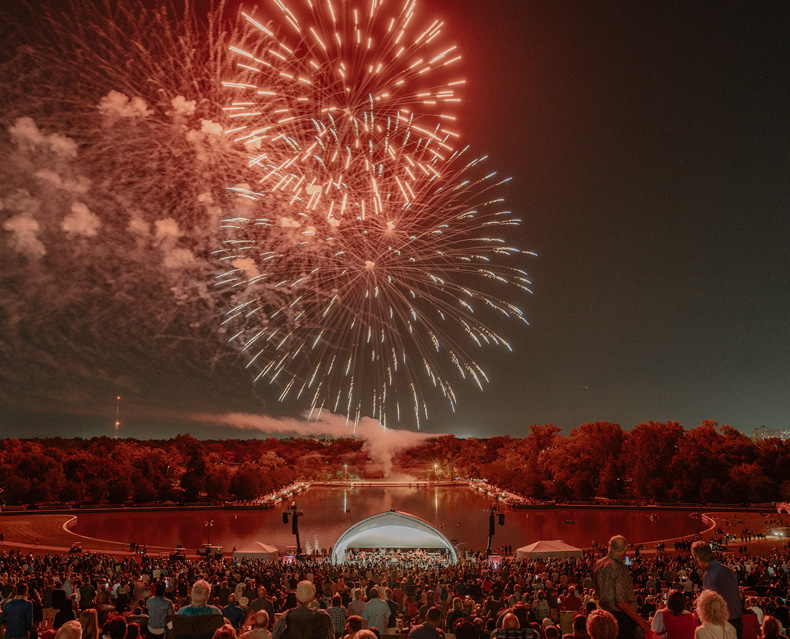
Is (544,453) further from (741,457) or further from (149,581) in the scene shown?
(149,581)

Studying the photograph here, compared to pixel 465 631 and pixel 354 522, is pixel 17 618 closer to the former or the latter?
pixel 465 631

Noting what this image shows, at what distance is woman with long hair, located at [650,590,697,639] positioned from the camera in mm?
4641

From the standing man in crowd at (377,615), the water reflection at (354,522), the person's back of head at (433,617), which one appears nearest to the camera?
the person's back of head at (433,617)

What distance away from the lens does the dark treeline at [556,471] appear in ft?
188

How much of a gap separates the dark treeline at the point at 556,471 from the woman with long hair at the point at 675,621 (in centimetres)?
6009

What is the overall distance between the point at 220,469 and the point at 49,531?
2545 cm

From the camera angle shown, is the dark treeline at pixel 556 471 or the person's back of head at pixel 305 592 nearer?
the person's back of head at pixel 305 592

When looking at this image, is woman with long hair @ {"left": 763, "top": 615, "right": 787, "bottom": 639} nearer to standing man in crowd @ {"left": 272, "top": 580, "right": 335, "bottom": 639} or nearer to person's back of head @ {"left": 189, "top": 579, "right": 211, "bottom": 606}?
standing man in crowd @ {"left": 272, "top": 580, "right": 335, "bottom": 639}

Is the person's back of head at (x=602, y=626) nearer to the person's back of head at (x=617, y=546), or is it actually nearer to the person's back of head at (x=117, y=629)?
the person's back of head at (x=617, y=546)

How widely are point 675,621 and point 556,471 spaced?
212 feet

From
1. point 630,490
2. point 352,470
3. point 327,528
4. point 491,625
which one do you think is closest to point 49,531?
point 327,528

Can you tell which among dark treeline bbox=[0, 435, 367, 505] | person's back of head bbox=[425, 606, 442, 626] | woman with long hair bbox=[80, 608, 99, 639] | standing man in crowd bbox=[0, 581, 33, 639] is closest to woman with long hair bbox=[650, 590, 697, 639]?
person's back of head bbox=[425, 606, 442, 626]

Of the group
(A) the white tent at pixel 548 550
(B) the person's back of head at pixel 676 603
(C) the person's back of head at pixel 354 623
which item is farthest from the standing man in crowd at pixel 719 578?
(A) the white tent at pixel 548 550

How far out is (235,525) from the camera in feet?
165
